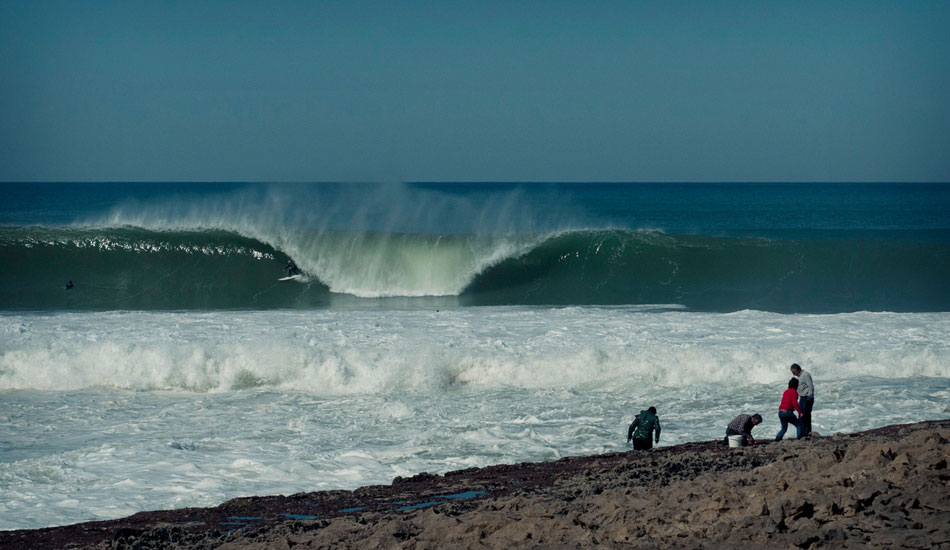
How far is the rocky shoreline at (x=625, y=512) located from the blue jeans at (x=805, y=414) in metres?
1.84

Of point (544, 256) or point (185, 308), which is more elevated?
point (544, 256)

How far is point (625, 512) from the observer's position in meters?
5.87

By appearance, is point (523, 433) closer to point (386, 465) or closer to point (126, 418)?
point (386, 465)

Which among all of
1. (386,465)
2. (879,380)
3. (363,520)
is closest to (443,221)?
(879,380)

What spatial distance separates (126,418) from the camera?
11.7 meters

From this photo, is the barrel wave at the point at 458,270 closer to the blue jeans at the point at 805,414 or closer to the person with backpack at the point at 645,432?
the blue jeans at the point at 805,414

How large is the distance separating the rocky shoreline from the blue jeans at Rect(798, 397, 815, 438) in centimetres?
184

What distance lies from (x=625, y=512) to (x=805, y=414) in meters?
5.06

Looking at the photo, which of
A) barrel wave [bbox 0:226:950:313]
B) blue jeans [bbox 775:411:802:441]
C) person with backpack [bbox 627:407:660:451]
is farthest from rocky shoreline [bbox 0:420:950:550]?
barrel wave [bbox 0:226:950:313]

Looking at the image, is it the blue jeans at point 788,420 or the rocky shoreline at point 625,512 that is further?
the blue jeans at point 788,420

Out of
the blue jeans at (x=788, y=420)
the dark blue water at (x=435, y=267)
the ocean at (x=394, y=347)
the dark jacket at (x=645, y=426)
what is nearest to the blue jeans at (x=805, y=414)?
the blue jeans at (x=788, y=420)

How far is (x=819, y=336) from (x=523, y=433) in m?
7.93

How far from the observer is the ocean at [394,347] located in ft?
32.0

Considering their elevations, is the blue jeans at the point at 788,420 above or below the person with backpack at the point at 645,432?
above
